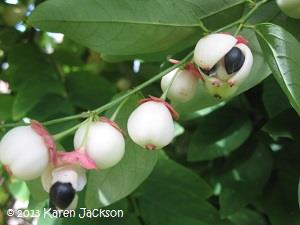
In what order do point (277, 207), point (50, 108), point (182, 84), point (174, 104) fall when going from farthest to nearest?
point (50, 108) → point (277, 207) → point (174, 104) → point (182, 84)

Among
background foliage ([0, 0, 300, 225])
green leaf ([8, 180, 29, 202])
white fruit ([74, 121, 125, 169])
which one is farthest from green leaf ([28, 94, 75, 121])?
white fruit ([74, 121, 125, 169])

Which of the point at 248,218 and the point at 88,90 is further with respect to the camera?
the point at 88,90

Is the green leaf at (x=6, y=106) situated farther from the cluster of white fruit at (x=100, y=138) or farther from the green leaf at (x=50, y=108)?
the cluster of white fruit at (x=100, y=138)

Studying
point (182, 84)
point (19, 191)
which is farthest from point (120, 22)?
point (19, 191)

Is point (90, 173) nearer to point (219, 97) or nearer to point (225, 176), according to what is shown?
point (219, 97)

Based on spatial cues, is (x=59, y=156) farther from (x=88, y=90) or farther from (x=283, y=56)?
(x=88, y=90)
